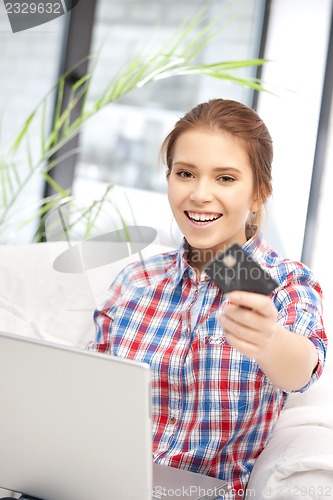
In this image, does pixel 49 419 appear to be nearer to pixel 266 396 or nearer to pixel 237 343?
pixel 237 343

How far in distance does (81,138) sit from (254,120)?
2.47 m

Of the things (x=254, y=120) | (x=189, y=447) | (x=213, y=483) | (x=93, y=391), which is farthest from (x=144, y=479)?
(x=254, y=120)

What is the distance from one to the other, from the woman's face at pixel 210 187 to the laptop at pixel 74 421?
519 millimetres

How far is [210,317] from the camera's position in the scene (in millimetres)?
1449

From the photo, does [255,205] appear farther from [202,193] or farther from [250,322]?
[250,322]

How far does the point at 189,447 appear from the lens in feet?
4.62

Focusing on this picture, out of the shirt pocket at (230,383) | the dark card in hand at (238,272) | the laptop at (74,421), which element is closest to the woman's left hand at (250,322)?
the dark card in hand at (238,272)

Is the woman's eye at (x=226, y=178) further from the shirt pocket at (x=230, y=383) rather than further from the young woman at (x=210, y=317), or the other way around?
the shirt pocket at (x=230, y=383)

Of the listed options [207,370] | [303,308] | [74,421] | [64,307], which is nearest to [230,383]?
[207,370]

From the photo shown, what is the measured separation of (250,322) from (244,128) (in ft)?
1.86

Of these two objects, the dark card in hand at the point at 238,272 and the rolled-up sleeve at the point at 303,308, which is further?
the rolled-up sleeve at the point at 303,308

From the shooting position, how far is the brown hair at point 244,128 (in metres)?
1.49

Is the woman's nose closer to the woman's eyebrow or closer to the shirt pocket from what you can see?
the woman's eyebrow

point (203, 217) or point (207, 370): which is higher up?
point (203, 217)
